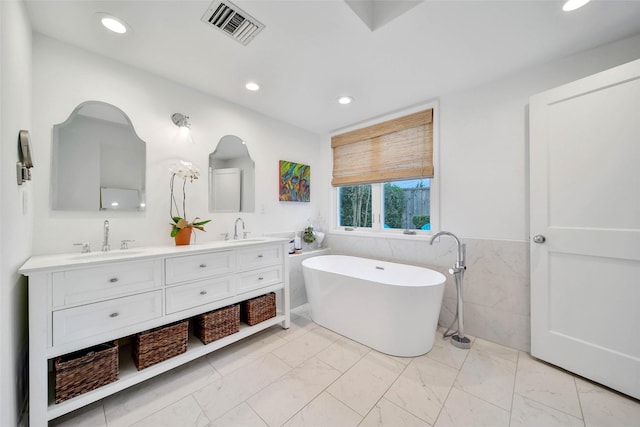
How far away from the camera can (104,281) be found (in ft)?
4.62

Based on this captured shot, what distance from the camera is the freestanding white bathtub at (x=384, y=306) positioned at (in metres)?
1.90

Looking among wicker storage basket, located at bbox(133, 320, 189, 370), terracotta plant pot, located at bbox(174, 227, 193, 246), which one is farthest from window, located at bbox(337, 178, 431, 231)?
wicker storage basket, located at bbox(133, 320, 189, 370)

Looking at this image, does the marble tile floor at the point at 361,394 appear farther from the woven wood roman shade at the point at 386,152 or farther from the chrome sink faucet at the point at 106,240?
the woven wood roman shade at the point at 386,152

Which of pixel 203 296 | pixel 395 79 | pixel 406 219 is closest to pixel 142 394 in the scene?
pixel 203 296

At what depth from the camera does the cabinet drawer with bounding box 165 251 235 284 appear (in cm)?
168

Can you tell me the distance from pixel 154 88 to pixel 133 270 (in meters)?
1.54

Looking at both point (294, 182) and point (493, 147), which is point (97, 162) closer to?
point (294, 182)

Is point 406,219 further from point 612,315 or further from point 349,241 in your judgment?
point 612,315

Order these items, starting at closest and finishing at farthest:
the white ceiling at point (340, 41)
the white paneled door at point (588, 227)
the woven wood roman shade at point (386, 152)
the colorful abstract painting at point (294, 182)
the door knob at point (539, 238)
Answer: the white ceiling at point (340, 41), the white paneled door at point (588, 227), the door knob at point (539, 238), the woven wood roman shade at point (386, 152), the colorful abstract painting at point (294, 182)

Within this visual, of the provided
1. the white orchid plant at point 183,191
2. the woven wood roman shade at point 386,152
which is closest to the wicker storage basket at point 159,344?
the white orchid plant at point 183,191

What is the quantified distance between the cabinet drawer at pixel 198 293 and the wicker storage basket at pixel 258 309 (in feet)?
0.90

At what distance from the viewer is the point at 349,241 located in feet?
10.5

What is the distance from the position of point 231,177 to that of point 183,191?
506 millimetres

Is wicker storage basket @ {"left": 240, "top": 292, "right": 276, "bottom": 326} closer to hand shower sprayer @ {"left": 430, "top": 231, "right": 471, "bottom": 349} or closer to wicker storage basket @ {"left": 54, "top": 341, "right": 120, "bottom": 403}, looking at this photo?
wicker storage basket @ {"left": 54, "top": 341, "right": 120, "bottom": 403}
